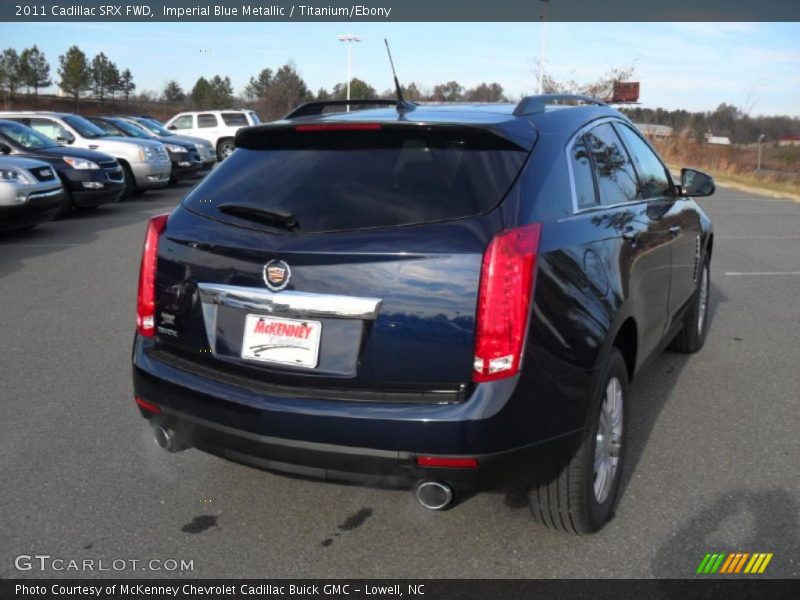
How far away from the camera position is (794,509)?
333cm

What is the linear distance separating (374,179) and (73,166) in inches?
452

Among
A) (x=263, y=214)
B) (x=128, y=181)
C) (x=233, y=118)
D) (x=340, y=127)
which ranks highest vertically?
(x=340, y=127)

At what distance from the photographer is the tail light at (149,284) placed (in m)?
3.11

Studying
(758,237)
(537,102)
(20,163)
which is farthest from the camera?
(758,237)

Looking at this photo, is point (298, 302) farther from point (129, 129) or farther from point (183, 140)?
Answer: point (183, 140)

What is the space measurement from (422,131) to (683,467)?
83.5 inches

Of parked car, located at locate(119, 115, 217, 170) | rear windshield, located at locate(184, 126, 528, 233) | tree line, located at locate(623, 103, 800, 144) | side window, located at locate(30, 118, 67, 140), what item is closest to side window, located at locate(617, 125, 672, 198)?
rear windshield, located at locate(184, 126, 528, 233)

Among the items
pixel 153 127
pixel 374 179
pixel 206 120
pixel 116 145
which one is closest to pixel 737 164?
pixel 206 120

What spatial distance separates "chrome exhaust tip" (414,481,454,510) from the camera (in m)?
2.65

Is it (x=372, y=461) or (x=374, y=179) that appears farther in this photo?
(x=374, y=179)

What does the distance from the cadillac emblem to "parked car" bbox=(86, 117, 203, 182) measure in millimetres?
16893

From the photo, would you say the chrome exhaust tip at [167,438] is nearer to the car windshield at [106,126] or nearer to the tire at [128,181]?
the tire at [128,181]

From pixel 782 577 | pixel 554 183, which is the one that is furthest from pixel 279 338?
pixel 782 577

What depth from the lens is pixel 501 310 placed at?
254 cm
